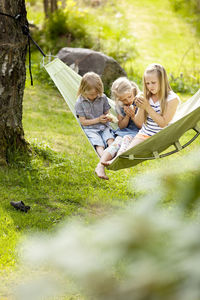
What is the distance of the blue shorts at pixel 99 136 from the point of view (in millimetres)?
2660

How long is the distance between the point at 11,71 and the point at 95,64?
8.17 feet

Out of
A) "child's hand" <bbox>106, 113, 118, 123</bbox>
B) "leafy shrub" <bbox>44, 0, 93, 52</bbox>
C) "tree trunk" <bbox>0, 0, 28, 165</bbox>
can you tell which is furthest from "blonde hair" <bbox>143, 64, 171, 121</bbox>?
"leafy shrub" <bbox>44, 0, 93, 52</bbox>

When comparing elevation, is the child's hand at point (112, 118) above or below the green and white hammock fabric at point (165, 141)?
below

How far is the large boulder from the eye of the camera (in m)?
4.94

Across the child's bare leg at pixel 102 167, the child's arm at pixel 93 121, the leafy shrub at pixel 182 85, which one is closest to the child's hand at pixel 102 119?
the child's arm at pixel 93 121

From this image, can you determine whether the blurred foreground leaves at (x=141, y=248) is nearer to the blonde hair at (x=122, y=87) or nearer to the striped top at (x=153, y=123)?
the striped top at (x=153, y=123)

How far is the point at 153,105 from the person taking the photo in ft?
8.33

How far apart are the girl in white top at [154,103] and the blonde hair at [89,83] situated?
420 mm

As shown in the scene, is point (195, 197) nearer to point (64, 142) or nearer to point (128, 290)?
point (128, 290)

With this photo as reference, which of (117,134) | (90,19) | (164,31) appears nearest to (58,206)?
(117,134)

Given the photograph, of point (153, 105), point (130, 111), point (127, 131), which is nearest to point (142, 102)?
point (153, 105)

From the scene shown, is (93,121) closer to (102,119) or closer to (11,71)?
(102,119)

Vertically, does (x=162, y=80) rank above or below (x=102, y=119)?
above

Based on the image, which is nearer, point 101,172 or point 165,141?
point 165,141
